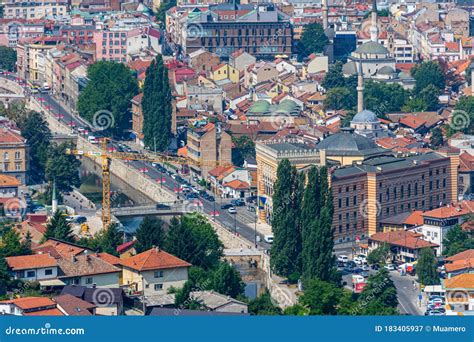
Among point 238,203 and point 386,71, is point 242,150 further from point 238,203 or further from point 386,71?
point 386,71

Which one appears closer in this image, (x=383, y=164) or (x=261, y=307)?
(x=261, y=307)

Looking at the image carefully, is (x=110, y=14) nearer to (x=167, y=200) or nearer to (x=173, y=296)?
(x=167, y=200)

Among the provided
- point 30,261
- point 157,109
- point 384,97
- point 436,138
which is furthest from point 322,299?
point 384,97

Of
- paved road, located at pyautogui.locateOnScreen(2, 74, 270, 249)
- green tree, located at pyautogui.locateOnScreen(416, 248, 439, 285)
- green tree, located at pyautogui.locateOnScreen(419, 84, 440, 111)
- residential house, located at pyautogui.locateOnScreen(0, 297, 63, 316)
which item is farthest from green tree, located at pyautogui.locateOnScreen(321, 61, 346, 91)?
residential house, located at pyautogui.locateOnScreen(0, 297, 63, 316)

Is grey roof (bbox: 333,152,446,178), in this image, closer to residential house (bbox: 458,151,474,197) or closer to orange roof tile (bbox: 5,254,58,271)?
residential house (bbox: 458,151,474,197)

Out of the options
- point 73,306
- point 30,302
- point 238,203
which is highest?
point 30,302

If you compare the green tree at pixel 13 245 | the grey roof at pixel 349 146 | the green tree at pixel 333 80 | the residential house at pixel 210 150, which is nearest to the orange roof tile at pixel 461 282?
the green tree at pixel 13 245
